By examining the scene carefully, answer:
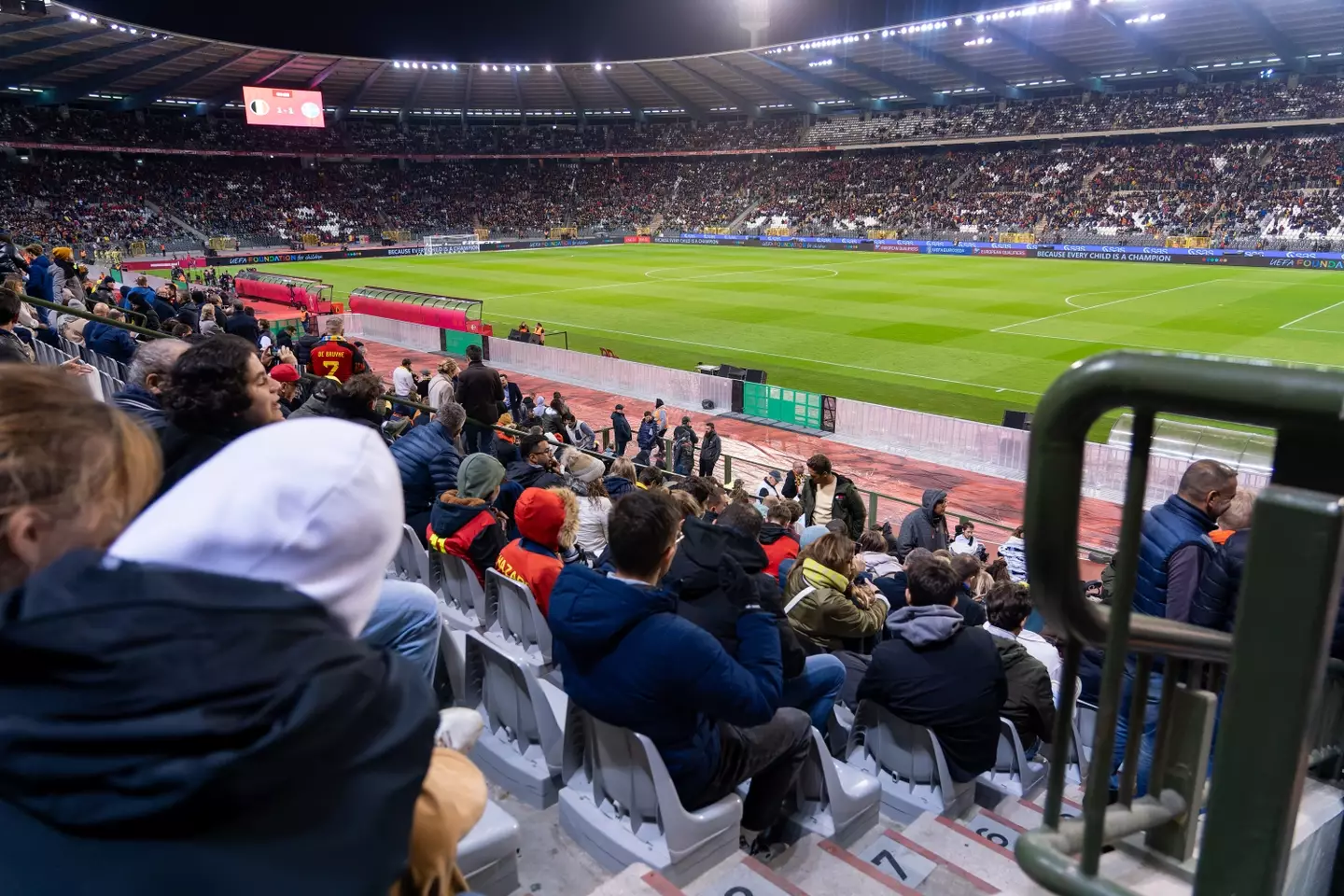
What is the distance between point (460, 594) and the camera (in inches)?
231

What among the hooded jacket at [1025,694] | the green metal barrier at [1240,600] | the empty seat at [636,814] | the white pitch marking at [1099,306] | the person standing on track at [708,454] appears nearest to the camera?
the green metal barrier at [1240,600]

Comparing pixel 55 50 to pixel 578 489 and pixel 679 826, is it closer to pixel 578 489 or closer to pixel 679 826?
Answer: pixel 578 489

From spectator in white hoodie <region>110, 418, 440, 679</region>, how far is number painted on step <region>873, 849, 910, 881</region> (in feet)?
9.06

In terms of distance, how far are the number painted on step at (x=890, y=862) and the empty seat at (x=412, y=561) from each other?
12.1 ft

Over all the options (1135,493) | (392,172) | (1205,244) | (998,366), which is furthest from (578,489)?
(392,172)

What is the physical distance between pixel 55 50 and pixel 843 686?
62134mm

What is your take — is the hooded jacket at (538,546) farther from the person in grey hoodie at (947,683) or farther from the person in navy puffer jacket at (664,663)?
the person in grey hoodie at (947,683)

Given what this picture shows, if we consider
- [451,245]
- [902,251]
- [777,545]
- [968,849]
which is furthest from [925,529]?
[451,245]

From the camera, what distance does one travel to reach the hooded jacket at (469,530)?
5.69 metres

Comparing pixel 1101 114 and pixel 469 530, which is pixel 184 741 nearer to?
pixel 469 530

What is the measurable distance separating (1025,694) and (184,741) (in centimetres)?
426

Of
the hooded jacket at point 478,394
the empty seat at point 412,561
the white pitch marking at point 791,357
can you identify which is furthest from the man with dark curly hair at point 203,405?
the white pitch marking at point 791,357

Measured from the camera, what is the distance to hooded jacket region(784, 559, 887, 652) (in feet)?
15.7

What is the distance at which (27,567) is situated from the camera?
4.92 ft
